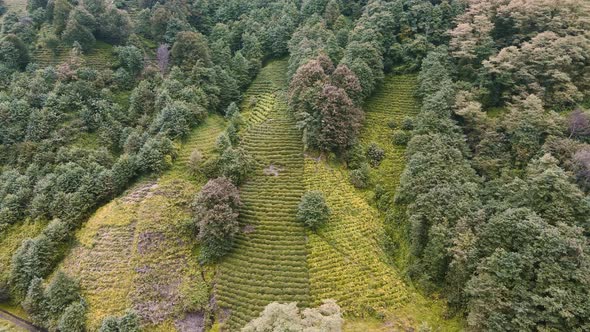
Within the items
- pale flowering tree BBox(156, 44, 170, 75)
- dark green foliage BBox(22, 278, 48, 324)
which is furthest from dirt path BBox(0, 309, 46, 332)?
pale flowering tree BBox(156, 44, 170, 75)

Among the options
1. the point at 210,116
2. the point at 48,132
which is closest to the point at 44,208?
the point at 48,132

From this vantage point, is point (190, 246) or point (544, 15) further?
point (544, 15)

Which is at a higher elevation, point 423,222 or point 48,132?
point 48,132

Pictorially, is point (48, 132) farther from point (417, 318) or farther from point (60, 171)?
point (417, 318)

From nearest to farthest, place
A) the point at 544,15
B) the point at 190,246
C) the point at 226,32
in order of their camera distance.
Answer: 1. the point at 190,246
2. the point at 544,15
3. the point at 226,32

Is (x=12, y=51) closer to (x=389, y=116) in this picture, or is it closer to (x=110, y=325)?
(x=110, y=325)

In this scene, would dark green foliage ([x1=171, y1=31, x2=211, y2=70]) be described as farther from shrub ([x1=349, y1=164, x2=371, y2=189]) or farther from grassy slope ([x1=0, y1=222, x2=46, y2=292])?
shrub ([x1=349, y1=164, x2=371, y2=189])
